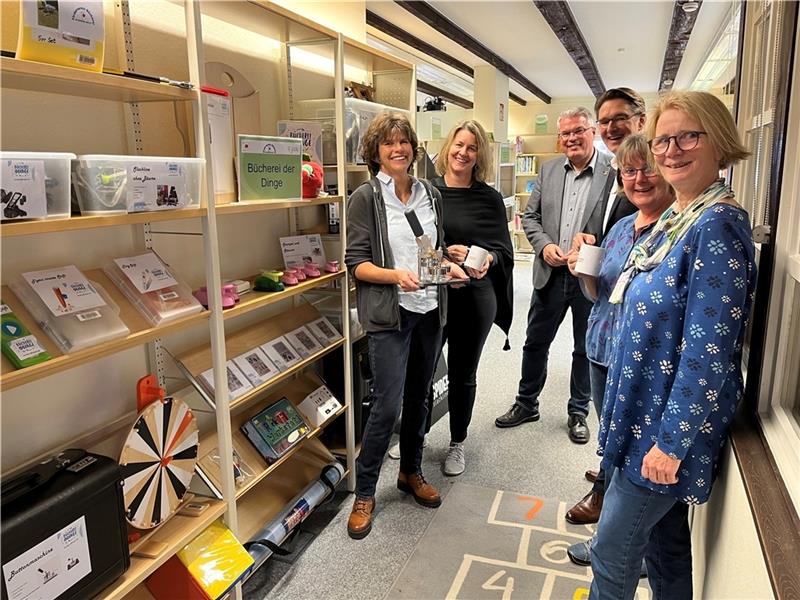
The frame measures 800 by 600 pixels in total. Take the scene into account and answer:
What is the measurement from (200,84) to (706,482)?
1.56m

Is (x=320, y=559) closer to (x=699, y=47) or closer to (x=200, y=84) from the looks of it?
(x=200, y=84)

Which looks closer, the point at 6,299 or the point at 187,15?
the point at 6,299

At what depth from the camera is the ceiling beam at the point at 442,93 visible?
7.73 metres

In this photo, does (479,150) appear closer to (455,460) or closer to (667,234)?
(667,234)

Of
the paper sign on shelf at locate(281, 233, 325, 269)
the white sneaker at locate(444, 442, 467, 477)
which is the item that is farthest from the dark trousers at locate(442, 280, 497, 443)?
the paper sign on shelf at locate(281, 233, 325, 269)

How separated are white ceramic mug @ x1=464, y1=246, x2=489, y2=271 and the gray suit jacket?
0.56 m

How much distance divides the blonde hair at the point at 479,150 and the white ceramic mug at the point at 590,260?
784 mm

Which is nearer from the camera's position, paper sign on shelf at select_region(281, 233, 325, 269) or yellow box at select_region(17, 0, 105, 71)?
yellow box at select_region(17, 0, 105, 71)

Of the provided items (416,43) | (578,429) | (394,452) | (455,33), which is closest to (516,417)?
(578,429)

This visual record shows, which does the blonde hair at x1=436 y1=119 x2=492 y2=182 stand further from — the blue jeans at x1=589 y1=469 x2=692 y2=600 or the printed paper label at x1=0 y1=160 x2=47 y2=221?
the printed paper label at x1=0 y1=160 x2=47 y2=221

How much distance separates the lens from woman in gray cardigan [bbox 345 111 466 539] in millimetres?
1990

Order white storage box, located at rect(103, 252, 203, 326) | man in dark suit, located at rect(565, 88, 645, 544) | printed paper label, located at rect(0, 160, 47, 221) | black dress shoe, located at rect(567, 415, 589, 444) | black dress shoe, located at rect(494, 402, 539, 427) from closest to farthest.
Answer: printed paper label, located at rect(0, 160, 47, 221) → white storage box, located at rect(103, 252, 203, 326) → man in dark suit, located at rect(565, 88, 645, 544) → black dress shoe, located at rect(567, 415, 589, 444) → black dress shoe, located at rect(494, 402, 539, 427)

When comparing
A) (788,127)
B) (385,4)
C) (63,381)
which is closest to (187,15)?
(63,381)

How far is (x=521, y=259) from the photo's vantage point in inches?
331
